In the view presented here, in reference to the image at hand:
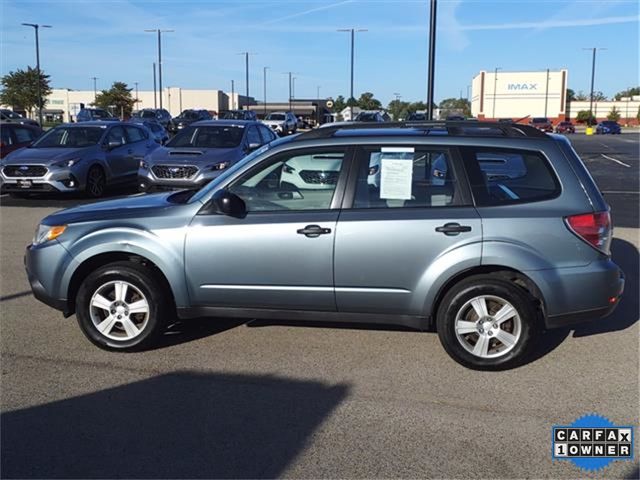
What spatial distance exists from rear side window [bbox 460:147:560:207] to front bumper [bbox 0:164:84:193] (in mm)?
10307

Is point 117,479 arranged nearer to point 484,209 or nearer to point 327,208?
point 327,208

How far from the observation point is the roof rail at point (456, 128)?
4879 mm

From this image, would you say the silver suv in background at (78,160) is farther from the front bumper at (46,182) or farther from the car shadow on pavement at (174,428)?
the car shadow on pavement at (174,428)

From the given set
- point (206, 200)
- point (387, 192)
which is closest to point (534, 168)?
point (387, 192)

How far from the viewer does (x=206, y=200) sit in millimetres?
4918

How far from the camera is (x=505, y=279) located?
461 centimetres

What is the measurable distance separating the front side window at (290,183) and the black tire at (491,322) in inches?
48.7

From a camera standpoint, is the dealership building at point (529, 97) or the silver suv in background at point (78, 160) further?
the dealership building at point (529, 97)

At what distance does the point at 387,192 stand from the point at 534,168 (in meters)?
1.10

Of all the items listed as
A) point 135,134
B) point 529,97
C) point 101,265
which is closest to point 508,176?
point 101,265

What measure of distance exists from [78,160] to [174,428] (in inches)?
420

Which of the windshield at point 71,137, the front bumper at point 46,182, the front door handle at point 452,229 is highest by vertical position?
the windshield at point 71,137

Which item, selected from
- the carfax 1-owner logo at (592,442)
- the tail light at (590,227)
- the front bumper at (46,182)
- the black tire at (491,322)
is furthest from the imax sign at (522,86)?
the carfax 1-owner logo at (592,442)

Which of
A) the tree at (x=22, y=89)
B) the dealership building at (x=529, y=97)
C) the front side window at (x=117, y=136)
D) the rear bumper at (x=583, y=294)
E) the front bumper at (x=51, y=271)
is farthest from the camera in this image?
the dealership building at (x=529, y=97)
